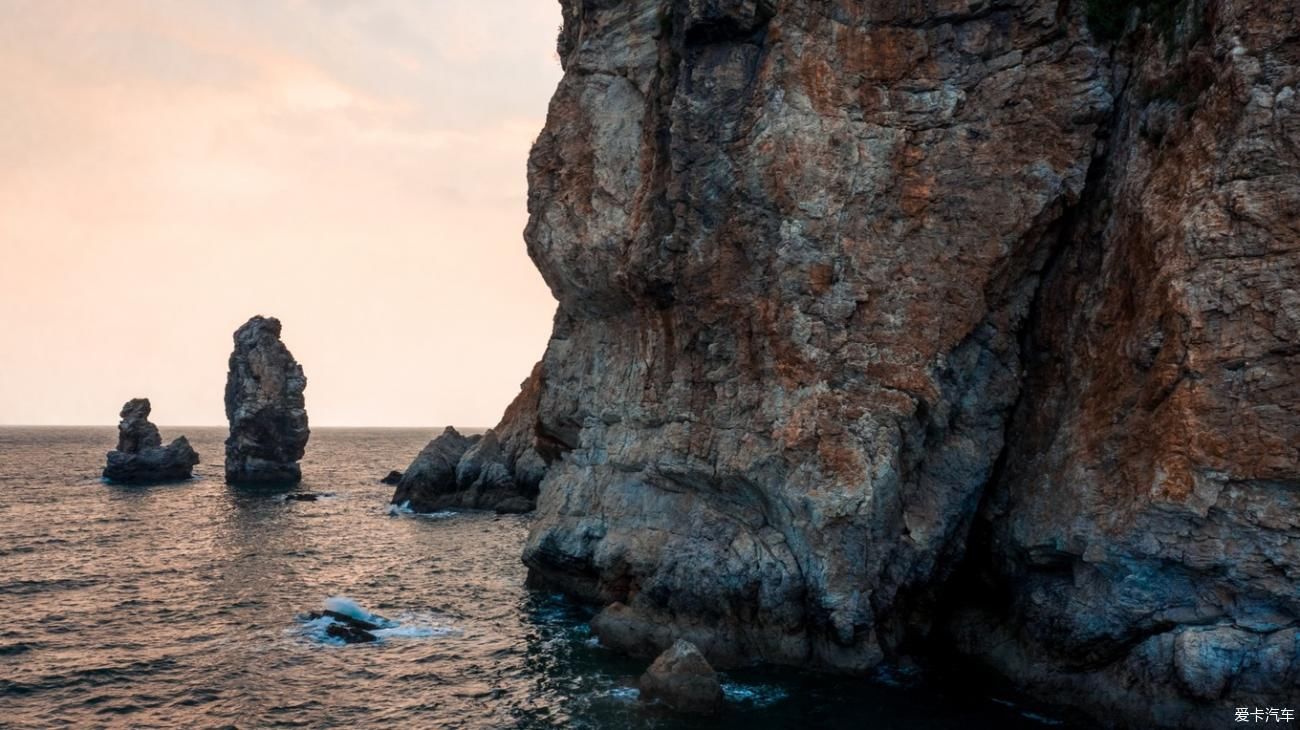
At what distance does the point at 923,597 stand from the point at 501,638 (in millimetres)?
15295

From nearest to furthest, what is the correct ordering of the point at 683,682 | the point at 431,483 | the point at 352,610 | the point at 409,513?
the point at 683,682
the point at 352,610
the point at 409,513
the point at 431,483

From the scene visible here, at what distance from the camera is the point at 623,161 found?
32.7m

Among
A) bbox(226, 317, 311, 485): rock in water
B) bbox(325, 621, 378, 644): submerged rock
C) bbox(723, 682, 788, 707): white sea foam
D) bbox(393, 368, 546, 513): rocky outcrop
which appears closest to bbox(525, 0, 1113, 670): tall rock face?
bbox(723, 682, 788, 707): white sea foam

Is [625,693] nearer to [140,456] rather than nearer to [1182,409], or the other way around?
[1182,409]

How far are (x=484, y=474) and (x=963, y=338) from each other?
49279mm

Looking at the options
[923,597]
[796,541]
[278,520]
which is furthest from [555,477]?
[278,520]

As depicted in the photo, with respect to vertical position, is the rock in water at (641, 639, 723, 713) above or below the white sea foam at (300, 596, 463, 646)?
above

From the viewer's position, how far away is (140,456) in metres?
86.4

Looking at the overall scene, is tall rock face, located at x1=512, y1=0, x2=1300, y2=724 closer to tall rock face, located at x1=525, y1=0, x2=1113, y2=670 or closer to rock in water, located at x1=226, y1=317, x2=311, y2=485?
tall rock face, located at x1=525, y1=0, x2=1113, y2=670

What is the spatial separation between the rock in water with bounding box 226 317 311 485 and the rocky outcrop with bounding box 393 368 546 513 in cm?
2570

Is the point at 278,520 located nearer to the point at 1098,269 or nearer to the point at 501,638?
the point at 501,638

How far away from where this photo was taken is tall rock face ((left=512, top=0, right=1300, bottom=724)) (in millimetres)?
19969

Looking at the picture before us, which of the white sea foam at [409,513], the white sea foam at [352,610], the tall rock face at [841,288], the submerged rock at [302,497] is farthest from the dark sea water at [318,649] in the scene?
the submerged rock at [302,497]

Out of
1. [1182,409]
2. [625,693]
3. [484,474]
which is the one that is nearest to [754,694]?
[625,693]
